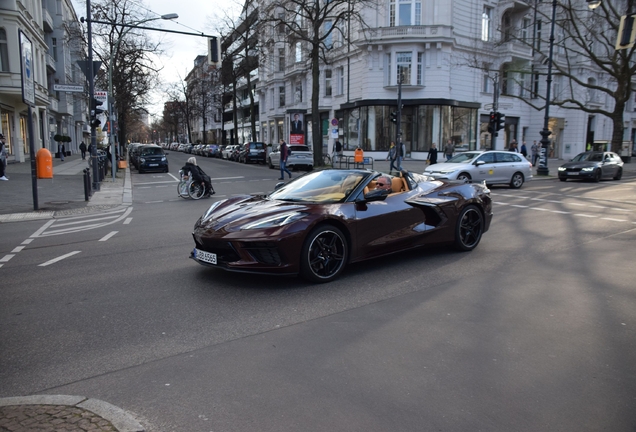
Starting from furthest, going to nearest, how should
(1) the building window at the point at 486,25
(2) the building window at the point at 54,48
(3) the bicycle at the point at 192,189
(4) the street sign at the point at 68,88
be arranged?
(2) the building window at the point at 54,48
(1) the building window at the point at 486,25
(4) the street sign at the point at 68,88
(3) the bicycle at the point at 192,189

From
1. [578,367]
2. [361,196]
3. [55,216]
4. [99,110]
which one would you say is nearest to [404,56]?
[99,110]

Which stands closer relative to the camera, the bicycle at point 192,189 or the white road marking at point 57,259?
the white road marking at point 57,259

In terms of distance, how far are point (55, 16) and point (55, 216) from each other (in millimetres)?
47046

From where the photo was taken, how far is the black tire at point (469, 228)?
754 cm

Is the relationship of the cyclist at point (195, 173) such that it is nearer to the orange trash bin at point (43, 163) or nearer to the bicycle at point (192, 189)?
the bicycle at point (192, 189)

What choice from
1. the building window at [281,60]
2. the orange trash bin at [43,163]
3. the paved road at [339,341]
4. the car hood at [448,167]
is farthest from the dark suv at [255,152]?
the paved road at [339,341]

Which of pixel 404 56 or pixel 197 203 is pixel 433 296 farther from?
pixel 404 56

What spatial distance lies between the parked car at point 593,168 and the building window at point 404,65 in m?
16.6

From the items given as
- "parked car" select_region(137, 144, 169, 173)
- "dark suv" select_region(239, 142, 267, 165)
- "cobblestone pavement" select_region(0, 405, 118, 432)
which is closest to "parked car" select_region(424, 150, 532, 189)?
"cobblestone pavement" select_region(0, 405, 118, 432)

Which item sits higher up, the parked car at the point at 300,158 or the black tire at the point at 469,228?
the parked car at the point at 300,158

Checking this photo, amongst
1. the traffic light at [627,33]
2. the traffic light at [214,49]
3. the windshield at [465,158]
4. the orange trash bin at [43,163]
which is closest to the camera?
the traffic light at [627,33]

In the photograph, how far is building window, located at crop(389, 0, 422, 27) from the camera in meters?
35.8

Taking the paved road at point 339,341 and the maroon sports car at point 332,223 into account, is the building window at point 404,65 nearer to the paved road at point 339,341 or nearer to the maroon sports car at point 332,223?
the maroon sports car at point 332,223

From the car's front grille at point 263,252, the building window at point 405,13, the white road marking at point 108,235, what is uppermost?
the building window at point 405,13
